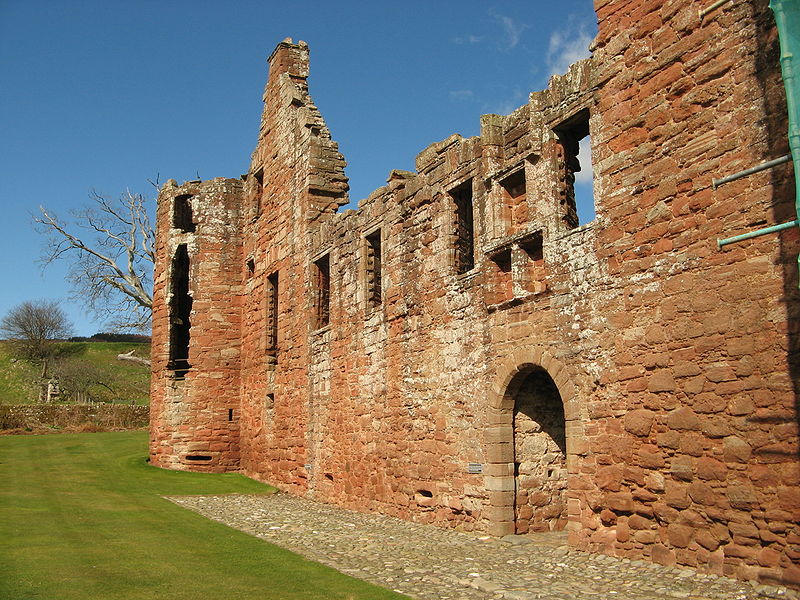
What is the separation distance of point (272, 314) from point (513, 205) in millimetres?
9210

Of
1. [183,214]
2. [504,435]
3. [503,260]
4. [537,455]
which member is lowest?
[537,455]

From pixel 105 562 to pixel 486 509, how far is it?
473cm

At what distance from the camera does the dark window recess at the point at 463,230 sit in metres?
11.9

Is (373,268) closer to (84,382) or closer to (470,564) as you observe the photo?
(470,564)

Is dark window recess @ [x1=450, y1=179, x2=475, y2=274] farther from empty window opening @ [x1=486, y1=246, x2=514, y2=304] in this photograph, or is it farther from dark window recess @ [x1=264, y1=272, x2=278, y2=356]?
dark window recess @ [x1=264, y1=272, x2=278, y2=356]

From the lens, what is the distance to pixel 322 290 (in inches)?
651

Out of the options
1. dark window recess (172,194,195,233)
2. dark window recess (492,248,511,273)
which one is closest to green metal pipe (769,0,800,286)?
dark window recess (492,248,511,273)

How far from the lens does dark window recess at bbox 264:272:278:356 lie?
Answer: 18.4 meters

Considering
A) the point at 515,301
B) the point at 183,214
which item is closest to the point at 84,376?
the point at 183,214

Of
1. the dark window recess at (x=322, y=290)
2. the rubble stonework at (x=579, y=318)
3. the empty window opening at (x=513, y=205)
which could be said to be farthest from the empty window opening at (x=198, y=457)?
the empty window opening at (x=513, y=205)

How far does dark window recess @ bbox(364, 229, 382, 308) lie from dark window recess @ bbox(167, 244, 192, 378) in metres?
7.65

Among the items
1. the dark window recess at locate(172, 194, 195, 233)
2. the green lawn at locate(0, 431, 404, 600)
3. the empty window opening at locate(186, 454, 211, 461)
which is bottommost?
the green lawn at locate(0, 431, 404, 600)

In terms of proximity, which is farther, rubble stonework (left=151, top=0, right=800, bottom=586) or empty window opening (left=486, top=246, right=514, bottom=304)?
empty window opening (left=486, top=246, right=514, bottom=304)

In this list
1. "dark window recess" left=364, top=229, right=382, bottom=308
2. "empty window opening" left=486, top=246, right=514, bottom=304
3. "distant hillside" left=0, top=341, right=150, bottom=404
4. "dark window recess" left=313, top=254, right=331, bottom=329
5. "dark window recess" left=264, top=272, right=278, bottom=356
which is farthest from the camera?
"distant hillside" left=0, top=341, right=150, bottom=404
